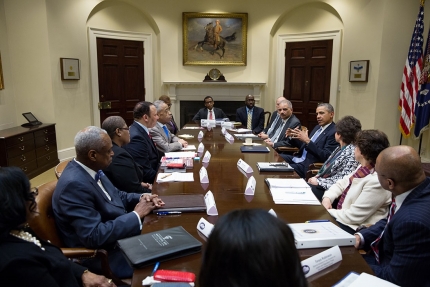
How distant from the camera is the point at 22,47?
5715 millimetres

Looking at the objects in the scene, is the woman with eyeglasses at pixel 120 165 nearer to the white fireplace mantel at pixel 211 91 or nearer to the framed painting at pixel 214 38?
the white fireplace mantel at pixel 211 91

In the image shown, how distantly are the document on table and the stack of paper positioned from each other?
58cm

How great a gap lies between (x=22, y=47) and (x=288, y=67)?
17.0 feet

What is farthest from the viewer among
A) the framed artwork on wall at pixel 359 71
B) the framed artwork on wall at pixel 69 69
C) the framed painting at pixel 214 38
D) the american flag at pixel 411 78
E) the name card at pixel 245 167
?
the framed painting at pixel 214 38

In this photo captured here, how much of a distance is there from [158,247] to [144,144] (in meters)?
1.89

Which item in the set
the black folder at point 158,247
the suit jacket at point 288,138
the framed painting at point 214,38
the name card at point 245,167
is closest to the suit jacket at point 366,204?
the name card at point 245,167

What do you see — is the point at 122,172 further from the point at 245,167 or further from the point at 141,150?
the point at 245,167

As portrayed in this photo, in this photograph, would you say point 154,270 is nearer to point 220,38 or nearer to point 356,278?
point 356,278

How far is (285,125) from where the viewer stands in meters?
4.75

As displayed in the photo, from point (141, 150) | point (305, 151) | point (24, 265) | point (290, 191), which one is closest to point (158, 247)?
point (24, 265)

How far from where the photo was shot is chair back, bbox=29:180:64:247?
1.68 metres

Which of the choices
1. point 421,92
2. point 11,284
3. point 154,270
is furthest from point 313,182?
point 421,92

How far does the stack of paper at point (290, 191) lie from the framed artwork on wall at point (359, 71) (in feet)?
15.0

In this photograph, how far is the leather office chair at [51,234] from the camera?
168cm
